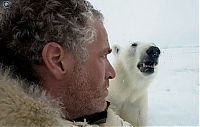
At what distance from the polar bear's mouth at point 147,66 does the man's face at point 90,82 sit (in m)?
1.70

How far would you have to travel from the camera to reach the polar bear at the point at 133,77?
2330 mm

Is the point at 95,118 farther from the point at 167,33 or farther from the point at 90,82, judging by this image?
the point at 167,33

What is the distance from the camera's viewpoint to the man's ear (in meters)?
0.74

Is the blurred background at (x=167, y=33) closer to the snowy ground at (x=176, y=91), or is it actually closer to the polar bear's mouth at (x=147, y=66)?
the snowy ground at (x=176, y=91)

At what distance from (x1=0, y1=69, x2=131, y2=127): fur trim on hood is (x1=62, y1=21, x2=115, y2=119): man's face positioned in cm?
9

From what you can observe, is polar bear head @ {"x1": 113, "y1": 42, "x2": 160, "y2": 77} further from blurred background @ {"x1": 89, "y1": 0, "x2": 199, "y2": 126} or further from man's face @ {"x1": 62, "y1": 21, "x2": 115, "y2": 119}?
man's face @ {"x1": 62, "y1": 21, "x2": 115, "y2": 119}

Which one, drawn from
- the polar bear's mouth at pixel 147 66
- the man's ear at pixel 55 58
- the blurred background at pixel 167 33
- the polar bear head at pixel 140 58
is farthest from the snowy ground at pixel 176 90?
the man's ear at pixel 55 58

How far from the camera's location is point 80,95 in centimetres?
79

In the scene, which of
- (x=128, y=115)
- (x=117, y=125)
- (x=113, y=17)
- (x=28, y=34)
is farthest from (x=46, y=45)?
(x=113, y=17)

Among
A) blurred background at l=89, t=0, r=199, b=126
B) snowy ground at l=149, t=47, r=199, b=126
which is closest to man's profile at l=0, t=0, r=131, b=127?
snowy ground at l=149, t=47, r=199, b=126

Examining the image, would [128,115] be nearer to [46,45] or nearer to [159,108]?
[159,108]

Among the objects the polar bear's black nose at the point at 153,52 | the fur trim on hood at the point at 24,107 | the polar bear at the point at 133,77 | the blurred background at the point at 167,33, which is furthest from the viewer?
the blurred background at the point at 167,33

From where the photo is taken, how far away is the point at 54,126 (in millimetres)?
659

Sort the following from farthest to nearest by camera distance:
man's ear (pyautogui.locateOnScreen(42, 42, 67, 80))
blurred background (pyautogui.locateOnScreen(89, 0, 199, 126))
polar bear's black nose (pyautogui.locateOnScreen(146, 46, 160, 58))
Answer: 1. blurred background (pyautogui.locateOnScreen(89, 0, 199, 126))
2. polar bear's black nose (pyautogui.locateOnScreen(146, 46, 160, 58))
3. man's ear (pyautogui.locateOnScreen(42, 42, 67, 80))
